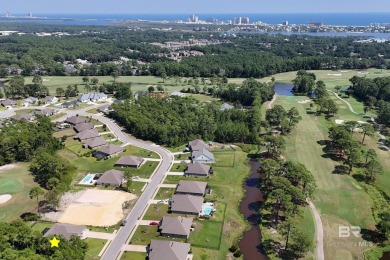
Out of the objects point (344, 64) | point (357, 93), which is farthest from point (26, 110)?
point (344, 64)

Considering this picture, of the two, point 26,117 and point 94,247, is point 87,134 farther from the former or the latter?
point 94,247

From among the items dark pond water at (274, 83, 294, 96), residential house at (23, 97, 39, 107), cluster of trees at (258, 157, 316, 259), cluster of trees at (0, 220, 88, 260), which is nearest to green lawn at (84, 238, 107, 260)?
cluster of trees at (0, 220, 88, 260)

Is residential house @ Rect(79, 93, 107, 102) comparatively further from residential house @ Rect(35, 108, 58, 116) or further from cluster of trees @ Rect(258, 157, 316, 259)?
cluster of trees @ Rect(258, 157, 316, 259)

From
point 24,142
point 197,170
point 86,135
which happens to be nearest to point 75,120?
point 86,135

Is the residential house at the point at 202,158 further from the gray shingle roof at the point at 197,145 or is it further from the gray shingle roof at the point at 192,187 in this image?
the gray shingle roof at the point at 192,187

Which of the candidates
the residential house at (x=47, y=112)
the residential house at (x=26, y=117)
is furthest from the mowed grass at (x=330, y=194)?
the residential house at (x=26, y=117)

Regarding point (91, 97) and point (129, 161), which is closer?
point (129, 161)
